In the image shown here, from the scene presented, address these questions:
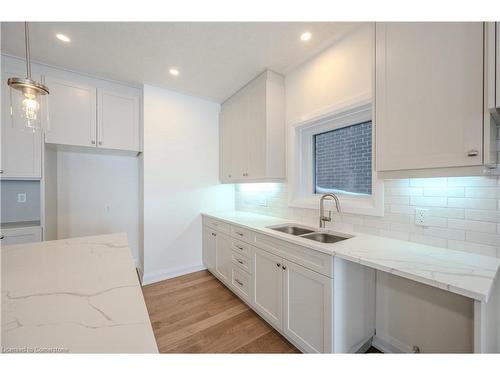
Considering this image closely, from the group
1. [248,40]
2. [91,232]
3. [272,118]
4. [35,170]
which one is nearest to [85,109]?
[35,170]

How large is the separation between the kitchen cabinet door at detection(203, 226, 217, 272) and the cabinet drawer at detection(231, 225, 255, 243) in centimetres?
50

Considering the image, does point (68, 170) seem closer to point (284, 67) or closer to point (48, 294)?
point (48, 294)

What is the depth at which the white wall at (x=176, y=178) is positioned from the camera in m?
2.60

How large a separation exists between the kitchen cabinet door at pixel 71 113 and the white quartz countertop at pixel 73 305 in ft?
5.02

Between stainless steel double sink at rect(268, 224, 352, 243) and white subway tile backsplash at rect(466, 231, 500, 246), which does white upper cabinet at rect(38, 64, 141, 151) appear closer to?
stainless steel double sink at rect(268, 224, 352, 243)

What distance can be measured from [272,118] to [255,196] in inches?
44.2

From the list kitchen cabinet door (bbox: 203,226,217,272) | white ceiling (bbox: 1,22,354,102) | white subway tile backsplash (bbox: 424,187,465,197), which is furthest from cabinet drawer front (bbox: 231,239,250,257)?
A: white ceiling (bbox: 1,22,354,102)

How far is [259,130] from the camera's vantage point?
2.29m

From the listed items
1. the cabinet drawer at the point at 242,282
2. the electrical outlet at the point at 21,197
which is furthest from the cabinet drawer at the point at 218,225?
the electrical outlet at the point at 21,197

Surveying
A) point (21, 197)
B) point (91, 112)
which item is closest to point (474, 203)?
point (91, 112)

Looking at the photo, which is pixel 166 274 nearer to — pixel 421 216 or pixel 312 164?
pixel 312 164

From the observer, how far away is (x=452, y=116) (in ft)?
3.20

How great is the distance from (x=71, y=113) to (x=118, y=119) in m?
0.44

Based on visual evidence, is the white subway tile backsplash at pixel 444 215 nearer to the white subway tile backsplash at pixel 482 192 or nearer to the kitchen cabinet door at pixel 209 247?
the white subway tile backsplash at pixel 482 192
